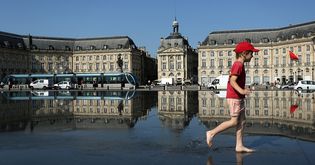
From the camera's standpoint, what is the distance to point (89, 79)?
235ft

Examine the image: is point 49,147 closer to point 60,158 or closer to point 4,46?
point 60,158

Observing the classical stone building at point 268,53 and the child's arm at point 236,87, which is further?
the classical stone building at point 268,53

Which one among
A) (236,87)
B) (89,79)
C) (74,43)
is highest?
(74,43)

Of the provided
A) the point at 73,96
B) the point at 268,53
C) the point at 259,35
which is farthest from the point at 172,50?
the point at 73,96

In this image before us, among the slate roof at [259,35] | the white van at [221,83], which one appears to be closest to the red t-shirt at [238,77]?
the white van at [221,83]

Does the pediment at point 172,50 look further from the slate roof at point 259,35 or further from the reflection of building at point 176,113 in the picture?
the reflection of building at point 176,113

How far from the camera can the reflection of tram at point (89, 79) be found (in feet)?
229

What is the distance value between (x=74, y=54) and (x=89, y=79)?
5454cm

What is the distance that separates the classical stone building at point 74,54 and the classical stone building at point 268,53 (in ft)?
74.9

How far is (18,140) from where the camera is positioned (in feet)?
32.6

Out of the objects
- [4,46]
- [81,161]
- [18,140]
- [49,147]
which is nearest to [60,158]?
[81,161]

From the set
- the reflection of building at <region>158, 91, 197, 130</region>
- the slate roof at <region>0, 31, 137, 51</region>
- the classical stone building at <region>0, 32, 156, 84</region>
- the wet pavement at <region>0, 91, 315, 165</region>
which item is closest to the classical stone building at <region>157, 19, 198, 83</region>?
the classical stone building at <region>0, 32, 156, 84</region>

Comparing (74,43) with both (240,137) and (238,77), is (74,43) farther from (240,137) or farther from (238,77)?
(240,137)

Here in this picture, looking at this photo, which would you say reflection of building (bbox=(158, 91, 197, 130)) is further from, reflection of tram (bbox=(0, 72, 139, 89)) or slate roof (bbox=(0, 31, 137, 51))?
slate roof (bbox=(0, 31, 137, 51))
